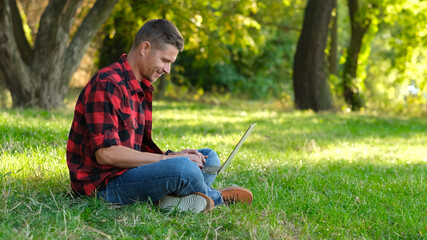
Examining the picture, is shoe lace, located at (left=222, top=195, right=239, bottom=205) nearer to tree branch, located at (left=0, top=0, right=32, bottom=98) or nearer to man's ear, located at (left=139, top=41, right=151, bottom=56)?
man's ear, located at (left=139, top=41, right=151, bottom=56)

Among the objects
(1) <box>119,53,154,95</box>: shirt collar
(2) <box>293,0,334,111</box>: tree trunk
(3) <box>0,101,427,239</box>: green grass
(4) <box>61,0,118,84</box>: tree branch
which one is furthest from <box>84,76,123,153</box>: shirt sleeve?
(2) <box>293,0,334,111</box>: tree trunk

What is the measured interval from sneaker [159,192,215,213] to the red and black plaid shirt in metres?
0.42

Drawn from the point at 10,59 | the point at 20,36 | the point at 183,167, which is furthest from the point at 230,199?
the point at 20,36

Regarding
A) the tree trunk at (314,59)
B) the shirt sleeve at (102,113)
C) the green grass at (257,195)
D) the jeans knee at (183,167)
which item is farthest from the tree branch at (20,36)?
the tree trunk at (314,59)

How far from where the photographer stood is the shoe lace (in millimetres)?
4141

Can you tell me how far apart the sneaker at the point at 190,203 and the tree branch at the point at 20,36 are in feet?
25.4

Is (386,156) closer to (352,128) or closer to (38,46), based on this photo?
(352,128)

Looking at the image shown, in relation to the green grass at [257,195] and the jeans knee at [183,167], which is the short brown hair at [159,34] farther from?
the green grass at [257,195]

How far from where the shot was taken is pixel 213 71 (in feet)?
75.9

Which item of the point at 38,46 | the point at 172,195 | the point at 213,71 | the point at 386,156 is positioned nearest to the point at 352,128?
the point at 386,156

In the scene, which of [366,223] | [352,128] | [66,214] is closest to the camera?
[66,214]

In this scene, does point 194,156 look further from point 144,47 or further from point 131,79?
point 144,47

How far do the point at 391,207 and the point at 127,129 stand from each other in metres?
2.38

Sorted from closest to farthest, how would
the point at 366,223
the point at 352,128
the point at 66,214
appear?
the point at 66,214
the point at 366,223
the point at 352,128
